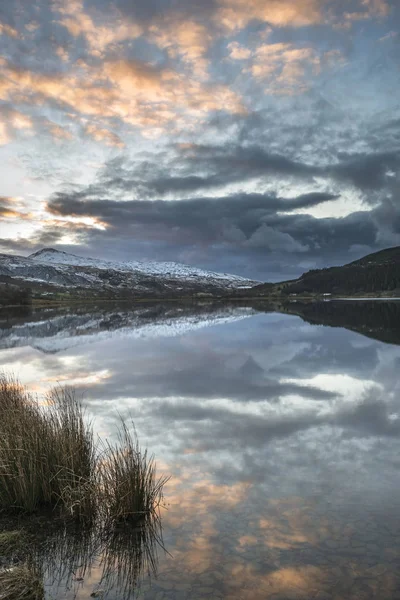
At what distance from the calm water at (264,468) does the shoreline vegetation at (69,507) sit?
0.38m

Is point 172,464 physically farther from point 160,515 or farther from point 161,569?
point 161,569

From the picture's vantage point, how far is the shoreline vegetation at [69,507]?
7297mm

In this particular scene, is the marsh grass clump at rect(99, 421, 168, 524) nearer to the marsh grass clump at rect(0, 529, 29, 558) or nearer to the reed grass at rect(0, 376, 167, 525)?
the reed grass at rect(0, 376, 167, 525)

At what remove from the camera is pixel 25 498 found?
8.76m

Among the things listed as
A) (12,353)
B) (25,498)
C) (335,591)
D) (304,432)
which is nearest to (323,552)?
(335,591)

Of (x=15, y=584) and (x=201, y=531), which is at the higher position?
(x=15, y=584)

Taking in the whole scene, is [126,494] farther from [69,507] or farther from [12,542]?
[12,542]

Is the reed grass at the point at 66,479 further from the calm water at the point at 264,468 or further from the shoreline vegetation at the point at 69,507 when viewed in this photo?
the calm water at the point at 264,468

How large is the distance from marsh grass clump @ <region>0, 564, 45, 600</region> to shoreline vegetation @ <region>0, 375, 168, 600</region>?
96mm

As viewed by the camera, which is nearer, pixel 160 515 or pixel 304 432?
pixel 160 515

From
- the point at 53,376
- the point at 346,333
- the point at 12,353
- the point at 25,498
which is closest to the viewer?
the point at 25,498

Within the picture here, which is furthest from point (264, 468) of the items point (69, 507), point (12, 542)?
point (12, 542)

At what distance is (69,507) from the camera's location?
28.1ft

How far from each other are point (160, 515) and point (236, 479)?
2.48 metres
